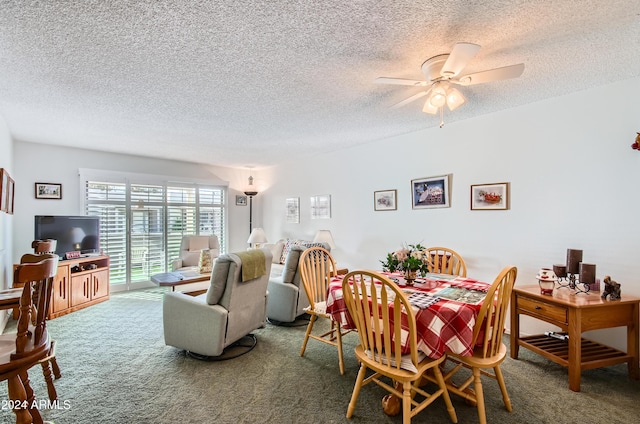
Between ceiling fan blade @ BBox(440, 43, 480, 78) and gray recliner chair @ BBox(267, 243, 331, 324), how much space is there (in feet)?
7.32

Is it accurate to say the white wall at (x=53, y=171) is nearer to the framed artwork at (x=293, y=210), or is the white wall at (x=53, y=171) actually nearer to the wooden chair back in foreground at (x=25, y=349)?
the framed artwork at (x=293, y=210)

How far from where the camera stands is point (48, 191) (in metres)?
4.54

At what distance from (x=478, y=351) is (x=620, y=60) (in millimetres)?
2358

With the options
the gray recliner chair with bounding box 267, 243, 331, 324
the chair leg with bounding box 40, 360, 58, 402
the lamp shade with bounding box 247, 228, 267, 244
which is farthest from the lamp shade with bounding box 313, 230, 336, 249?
the chair leg with bounding box 40, 360, 58, 402

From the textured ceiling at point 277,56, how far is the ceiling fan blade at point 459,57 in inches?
7.4

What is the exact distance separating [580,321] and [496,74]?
182 cm

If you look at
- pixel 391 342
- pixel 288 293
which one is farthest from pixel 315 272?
pixel 391 342

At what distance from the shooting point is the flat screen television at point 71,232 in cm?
402

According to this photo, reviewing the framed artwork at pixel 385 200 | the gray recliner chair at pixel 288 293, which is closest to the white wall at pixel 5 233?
the gray recliner chair at pixel 288 293

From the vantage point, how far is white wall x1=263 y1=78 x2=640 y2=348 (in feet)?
8.34

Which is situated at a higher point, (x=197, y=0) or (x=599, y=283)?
(x=197, y=0)

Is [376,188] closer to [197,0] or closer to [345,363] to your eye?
[345,363]

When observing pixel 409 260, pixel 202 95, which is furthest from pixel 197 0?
pixel 409 260

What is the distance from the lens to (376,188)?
14.7 feet
